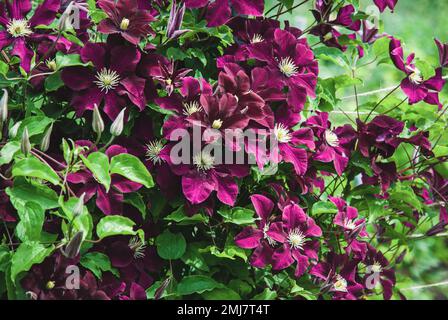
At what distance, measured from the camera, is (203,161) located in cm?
115

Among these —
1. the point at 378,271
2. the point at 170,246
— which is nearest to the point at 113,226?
the point at 170,246

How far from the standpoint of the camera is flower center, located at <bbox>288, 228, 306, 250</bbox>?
1224 mm

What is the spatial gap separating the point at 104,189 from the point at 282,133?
0.37 metres

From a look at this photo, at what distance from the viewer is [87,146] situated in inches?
44.9

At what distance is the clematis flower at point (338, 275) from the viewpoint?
1327 mm

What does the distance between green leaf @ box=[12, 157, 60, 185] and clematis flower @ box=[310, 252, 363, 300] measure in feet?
1.92

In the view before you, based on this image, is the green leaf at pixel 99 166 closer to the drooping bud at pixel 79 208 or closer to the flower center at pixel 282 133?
the drooping bud at pixel 79 208

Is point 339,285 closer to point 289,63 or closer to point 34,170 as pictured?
point 289,63

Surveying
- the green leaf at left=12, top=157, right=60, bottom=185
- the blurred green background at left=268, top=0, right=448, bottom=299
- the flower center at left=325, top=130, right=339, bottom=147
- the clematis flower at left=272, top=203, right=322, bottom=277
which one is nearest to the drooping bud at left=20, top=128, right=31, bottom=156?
the green leaf at left=12, top=157, right=60, bottom=185

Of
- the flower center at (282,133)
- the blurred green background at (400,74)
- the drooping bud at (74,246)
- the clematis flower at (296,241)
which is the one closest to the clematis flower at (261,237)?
the clematis flower at (296,241)

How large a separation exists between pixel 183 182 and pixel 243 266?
275 mm

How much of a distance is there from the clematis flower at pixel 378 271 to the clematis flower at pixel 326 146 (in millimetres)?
292
